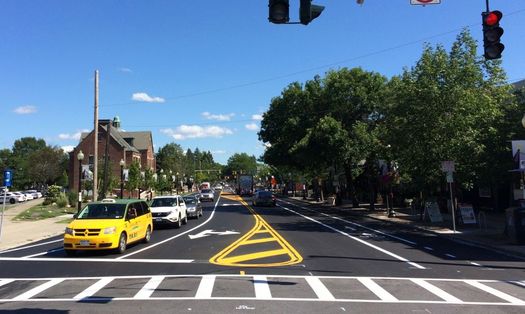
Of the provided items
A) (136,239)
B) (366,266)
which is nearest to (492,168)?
(366,266)

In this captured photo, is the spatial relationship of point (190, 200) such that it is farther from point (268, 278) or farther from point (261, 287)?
point (261, 287)

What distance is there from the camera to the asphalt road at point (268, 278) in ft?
27.9

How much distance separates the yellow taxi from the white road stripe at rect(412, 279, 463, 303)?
8924mm

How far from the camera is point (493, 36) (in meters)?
11.9

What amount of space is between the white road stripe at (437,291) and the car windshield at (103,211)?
976cm

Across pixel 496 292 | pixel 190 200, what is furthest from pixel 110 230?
pixel 190 200

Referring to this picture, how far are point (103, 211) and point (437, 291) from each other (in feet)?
36.3

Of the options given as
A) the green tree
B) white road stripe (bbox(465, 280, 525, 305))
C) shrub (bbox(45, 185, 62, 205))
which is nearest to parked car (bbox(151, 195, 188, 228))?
the green tree

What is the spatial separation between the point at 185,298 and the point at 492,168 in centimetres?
2214

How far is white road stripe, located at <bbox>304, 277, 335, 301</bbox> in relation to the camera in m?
9.09

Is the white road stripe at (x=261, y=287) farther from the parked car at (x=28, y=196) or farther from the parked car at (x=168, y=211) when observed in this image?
the parked car at (x=28, y=196)

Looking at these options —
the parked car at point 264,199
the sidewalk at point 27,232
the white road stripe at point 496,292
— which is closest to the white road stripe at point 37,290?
the white road stripe at point 496,292

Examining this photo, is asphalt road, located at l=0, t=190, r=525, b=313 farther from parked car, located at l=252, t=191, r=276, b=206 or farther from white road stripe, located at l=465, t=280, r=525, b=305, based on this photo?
parked car, located at l=252, t=191, r=276, b=206

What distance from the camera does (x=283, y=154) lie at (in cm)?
4991
